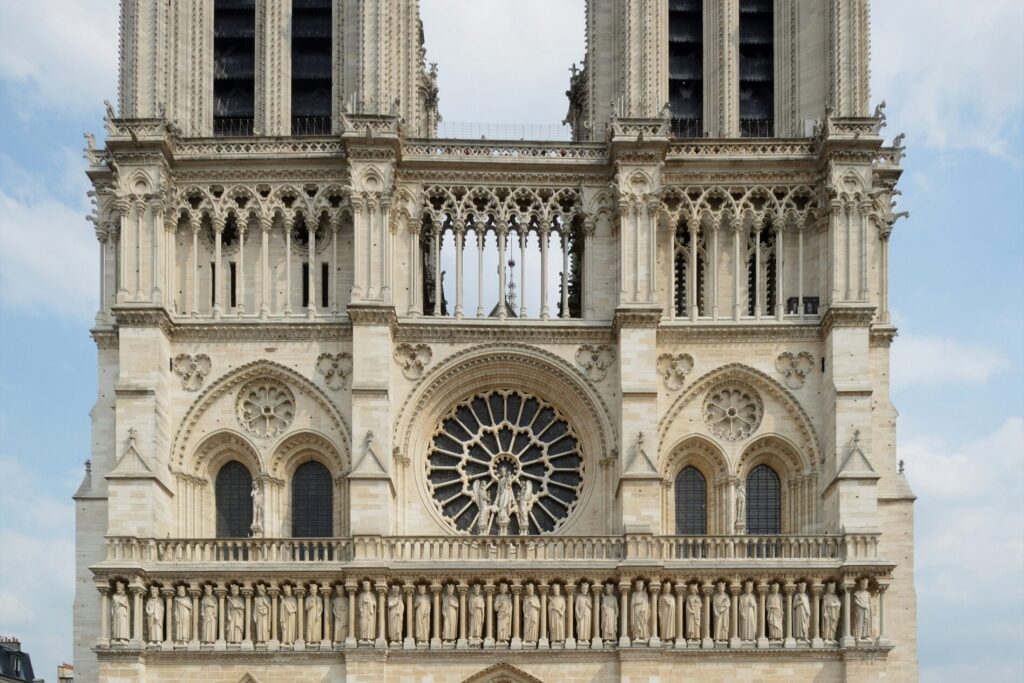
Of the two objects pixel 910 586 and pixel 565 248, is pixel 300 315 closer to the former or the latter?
pixel 565 248

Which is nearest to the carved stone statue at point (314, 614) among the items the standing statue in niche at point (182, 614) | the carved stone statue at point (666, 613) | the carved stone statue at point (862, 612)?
the standing statue in niche at point (182, 614)

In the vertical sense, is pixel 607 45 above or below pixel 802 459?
above

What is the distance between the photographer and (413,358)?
123ft

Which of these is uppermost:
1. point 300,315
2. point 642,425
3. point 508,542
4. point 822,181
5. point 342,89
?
point 342,89

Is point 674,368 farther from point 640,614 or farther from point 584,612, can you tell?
point 584,612

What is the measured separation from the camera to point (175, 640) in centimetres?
3497

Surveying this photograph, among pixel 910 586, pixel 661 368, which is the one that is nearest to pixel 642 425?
pixel 661 368

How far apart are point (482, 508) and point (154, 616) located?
731 centimetres

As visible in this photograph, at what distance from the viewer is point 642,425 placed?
3634cm

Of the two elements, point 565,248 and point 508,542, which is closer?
point 508,542

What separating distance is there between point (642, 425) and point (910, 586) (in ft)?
23.7

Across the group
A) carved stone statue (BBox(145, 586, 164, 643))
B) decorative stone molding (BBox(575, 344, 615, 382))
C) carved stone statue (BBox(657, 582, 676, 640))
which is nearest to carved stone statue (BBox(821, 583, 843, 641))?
carved stone statue (BBox(657, 582, 676, 640))

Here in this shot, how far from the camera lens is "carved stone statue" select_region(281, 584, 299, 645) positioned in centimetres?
3509

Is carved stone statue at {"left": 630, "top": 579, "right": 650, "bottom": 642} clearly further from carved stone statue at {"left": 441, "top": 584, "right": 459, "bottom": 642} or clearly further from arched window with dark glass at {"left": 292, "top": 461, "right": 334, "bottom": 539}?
arched window with dark glass at {"left": 292, "top": 461, "right": 334, "bottom": 539}
